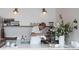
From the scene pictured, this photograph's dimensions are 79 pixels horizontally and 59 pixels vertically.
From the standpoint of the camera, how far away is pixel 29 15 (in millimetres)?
2184

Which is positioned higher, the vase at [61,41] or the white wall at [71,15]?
the white wall at [71,15]

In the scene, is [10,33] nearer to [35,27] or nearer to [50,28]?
[35,27]

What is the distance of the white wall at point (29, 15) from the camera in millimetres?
2164

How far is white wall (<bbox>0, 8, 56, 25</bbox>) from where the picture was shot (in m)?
2.16

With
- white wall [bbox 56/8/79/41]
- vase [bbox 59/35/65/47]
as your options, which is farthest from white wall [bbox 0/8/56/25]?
vase [bbox 59/35/65/47]

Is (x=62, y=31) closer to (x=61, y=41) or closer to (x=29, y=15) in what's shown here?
(x=61, y=41)

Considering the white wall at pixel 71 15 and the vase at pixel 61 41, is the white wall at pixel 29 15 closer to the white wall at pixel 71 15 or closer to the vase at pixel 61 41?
the white wall at pixel 71 15

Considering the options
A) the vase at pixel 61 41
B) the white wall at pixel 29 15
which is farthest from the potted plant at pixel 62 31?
the white wall at pixel 29 15

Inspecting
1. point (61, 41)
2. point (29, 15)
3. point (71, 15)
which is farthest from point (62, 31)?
point (29, 15)

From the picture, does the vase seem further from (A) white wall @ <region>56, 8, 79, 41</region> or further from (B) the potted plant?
(A) white wall @ <region>56, 8, 79, 41</region>
